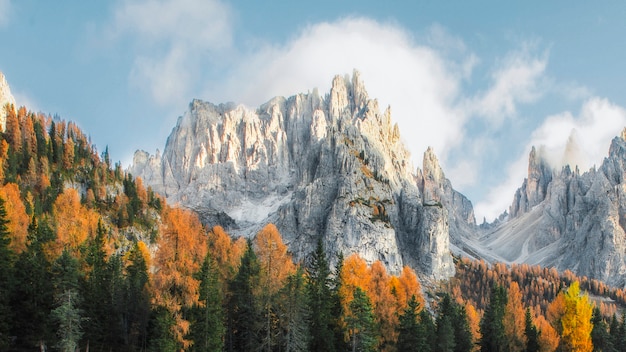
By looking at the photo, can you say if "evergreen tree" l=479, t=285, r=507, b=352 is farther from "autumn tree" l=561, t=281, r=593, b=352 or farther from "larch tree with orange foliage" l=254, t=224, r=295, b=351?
"larch tree with orange foliage" l=254, t=224, r=295, b=351

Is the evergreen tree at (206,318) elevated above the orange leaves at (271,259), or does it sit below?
below

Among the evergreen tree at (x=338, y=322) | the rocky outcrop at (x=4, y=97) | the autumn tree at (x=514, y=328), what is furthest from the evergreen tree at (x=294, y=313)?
the rocky outcrop at (x=4, y=97)

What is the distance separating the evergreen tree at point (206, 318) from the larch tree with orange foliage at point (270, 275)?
7.26 m

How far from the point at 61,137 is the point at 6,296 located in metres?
112

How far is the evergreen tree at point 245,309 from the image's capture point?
198 ft

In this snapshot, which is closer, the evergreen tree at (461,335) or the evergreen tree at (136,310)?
the evergreen tree at (136,310)

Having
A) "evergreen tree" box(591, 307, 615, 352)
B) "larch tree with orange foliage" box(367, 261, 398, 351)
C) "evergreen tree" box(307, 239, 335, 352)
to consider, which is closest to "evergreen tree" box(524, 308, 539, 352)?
"evergreen tree" box(591, 307, 615, 352)

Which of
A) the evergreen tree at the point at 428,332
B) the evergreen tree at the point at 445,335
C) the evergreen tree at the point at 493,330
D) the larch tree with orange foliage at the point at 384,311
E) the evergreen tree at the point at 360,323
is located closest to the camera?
the evergreen tree at the point at 360,323

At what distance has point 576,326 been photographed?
75500mm

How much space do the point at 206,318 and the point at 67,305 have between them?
11.7 metres

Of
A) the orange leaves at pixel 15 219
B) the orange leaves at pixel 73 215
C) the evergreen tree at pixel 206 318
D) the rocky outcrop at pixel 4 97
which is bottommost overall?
the evergreen tree at pixel 206 318

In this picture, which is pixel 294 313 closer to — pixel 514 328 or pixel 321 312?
pixel 321 312

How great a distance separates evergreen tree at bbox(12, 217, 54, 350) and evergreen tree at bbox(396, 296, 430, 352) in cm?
3791

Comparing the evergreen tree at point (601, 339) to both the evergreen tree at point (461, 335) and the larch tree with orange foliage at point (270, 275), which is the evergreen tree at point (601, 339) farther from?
the larch tree with orange foliage at point (270, 275)
